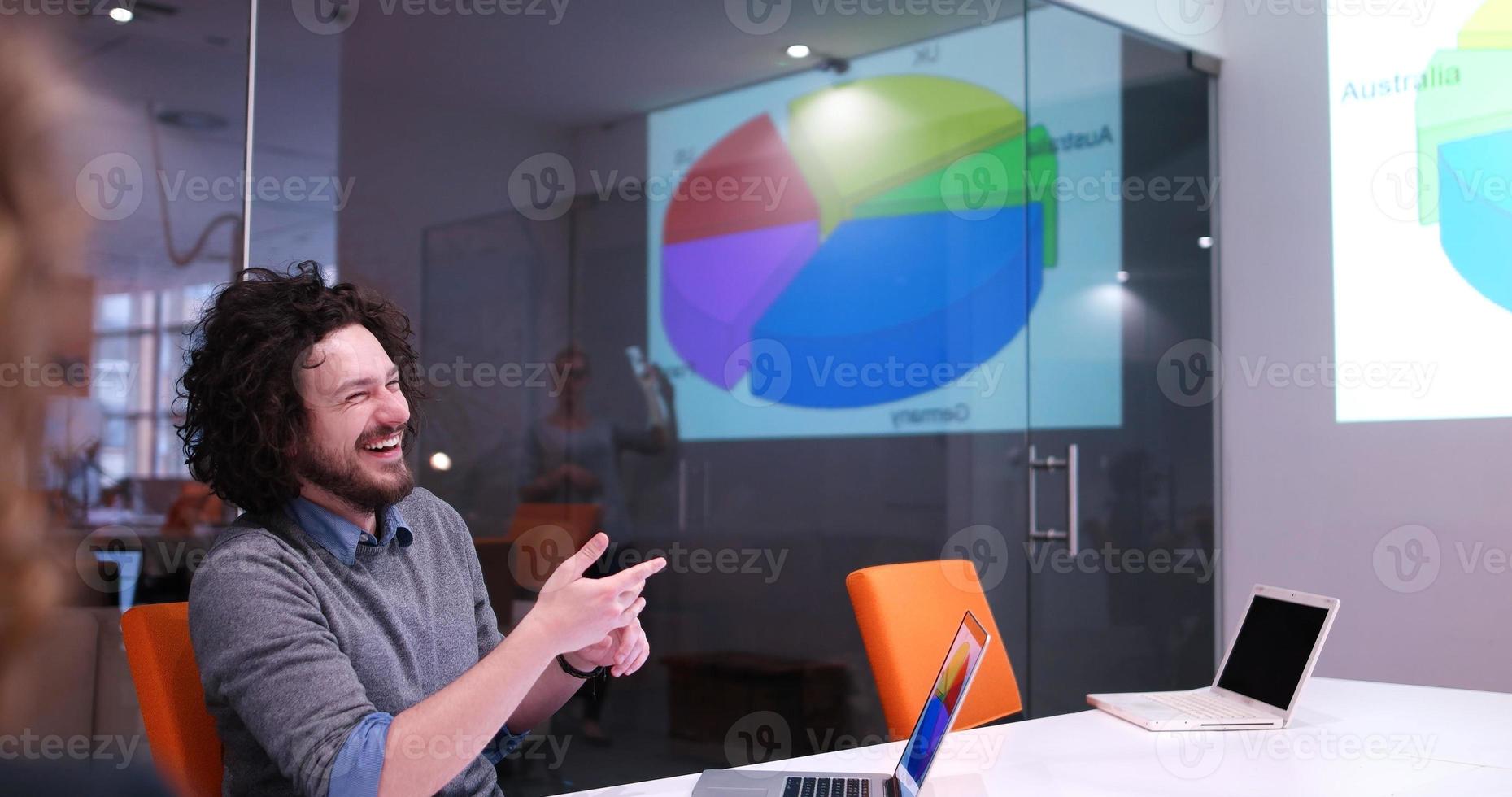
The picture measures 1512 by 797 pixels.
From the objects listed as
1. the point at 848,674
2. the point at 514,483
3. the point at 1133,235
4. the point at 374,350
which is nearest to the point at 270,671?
the point at 374,350

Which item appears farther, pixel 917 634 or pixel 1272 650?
pixel 917 634

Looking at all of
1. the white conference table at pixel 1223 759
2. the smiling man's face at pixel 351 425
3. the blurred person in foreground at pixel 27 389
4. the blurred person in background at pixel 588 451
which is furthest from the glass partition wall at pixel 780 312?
the blurred person in foreground at pixel 27 389

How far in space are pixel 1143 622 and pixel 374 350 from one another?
3.34m

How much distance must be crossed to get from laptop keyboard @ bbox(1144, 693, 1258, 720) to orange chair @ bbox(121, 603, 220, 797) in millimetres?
1733

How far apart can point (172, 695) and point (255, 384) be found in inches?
18.1

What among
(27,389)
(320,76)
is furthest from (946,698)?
(320,76)

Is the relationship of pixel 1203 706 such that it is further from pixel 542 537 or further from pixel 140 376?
pixel 140 376

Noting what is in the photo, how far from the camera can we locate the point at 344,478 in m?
1.70

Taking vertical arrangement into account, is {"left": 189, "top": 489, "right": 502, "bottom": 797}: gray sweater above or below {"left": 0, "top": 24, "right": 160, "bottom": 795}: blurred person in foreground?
below

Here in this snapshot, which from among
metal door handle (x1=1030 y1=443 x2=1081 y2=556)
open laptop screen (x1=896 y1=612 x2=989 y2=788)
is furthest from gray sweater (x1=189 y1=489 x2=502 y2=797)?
metal door handle (x1=1030 y1=443 x2=1081 y2=556)

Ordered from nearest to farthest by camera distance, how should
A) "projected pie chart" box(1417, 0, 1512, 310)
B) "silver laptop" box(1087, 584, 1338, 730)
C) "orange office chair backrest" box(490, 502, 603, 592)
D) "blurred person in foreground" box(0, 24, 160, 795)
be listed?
"blurred person in foreground" box(0, 24, 160, 795) → "silver laptop" box(1087, 584, 1338, 730) → "orange office chair backrest" box(490, 502, 603, 592) → "projected pie chart" box(1417, 0, 1512, 310)

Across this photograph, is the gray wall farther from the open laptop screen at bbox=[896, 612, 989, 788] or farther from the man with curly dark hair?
the man with curly dark hair

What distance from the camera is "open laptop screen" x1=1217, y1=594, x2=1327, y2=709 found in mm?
2281

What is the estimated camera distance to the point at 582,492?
10.0 ft
